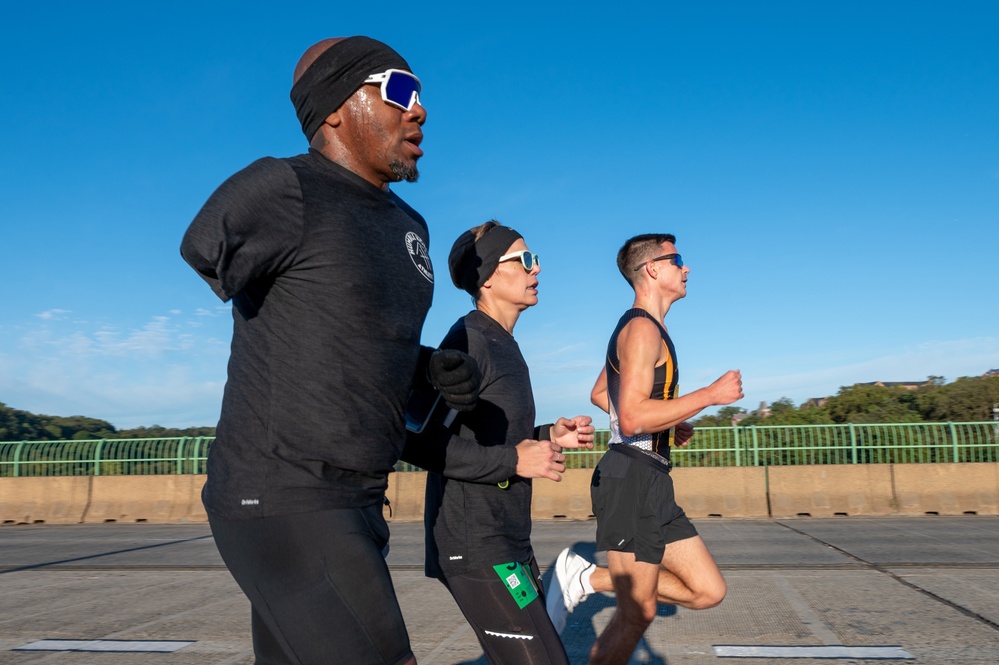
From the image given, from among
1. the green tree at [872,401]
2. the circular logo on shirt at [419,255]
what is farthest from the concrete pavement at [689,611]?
the green tree at [872,401]

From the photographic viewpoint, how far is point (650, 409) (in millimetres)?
3762

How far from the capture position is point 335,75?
219 centimetres

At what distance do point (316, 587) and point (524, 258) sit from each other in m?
2.03

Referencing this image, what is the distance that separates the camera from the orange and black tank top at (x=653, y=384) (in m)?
4.01

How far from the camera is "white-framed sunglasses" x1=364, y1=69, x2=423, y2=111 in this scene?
7.19 ft

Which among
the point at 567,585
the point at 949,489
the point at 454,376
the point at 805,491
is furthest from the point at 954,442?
the point at 454,376

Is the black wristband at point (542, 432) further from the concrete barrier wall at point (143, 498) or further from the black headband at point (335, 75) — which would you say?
the concrete barrier wall at point (143, 498)

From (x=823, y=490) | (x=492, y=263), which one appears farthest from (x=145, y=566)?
(x=823, y=490)

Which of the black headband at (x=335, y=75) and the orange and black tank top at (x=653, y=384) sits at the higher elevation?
the black headband at (x=335, y=75)

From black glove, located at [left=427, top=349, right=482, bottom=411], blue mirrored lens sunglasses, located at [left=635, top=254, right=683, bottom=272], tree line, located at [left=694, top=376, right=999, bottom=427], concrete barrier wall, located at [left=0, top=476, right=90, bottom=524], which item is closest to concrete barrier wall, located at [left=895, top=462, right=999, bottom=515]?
blue mirrored lens sunglasses, located at [left=635, top=254, right=683, bottom=272]

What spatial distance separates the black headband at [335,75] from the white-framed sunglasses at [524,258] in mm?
1450

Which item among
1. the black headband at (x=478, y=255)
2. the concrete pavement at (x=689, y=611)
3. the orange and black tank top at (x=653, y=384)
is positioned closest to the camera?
the black headband at (x=478, y=255)

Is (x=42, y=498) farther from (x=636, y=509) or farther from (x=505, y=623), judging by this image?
(x=505, y=623)

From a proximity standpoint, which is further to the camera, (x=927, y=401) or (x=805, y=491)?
(x=927, y=401)
